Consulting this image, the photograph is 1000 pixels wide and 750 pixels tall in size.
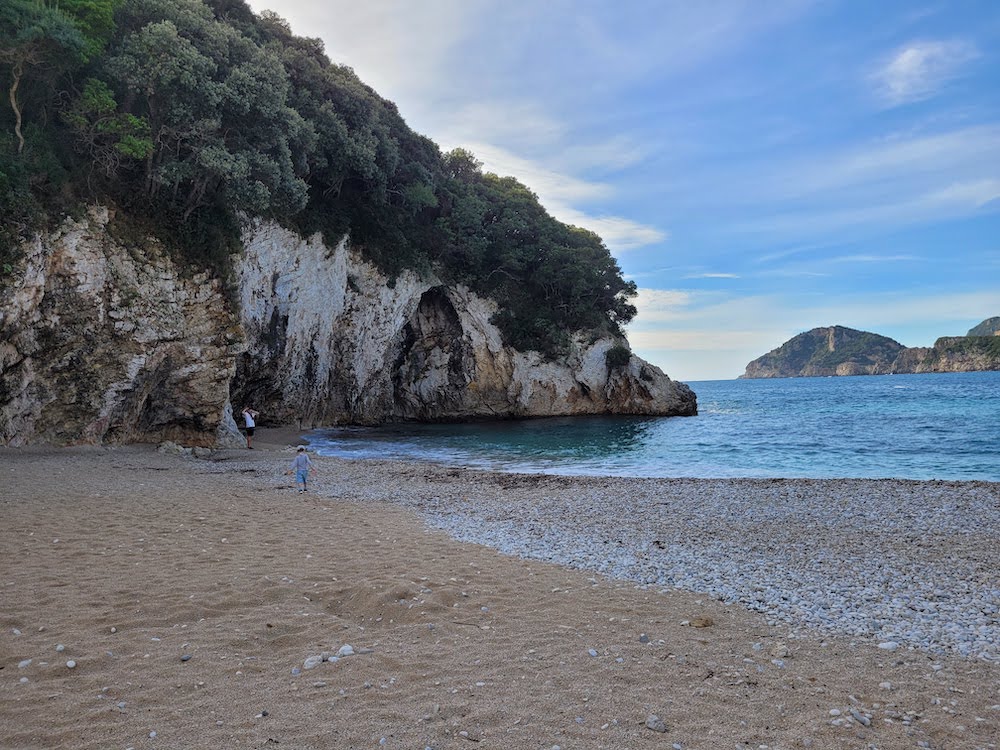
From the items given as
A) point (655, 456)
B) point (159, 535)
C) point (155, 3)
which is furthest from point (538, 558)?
point (155, 3)

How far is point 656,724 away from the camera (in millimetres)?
4293

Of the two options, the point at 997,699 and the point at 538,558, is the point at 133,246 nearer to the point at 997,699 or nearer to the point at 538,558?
the point at 538,558

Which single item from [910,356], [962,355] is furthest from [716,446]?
[910,356]

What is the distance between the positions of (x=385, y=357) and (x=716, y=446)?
81.0ft

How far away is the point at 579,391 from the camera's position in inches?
1955

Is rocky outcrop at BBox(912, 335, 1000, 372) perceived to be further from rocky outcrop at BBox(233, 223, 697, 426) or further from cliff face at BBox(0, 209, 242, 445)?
cliff face at BBox(0, 209, 242, 445)

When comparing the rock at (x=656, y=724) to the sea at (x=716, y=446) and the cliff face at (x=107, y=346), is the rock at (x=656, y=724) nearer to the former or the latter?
the sea at (x=716, y=446)

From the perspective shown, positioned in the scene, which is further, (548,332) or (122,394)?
(548,332)

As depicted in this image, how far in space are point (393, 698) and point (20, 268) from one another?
1897cm

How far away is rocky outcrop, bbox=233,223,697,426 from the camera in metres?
29.3

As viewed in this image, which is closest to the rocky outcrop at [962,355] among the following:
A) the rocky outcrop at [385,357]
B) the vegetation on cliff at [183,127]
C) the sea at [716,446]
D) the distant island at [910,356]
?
the distant island at [910,356]

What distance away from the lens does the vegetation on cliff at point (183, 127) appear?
18.0 metres

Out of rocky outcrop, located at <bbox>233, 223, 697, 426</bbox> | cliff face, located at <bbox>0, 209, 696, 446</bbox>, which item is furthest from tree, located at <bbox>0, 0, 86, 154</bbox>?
rocky outcrop, located at <bbox>233, 223, 697, 426</bbox>

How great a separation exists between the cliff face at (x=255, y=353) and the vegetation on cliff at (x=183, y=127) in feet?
4.51
